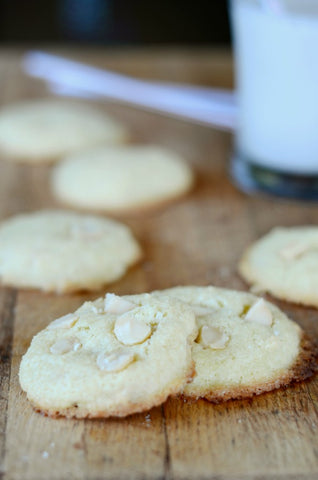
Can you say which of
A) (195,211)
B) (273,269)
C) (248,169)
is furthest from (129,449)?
(248,169)

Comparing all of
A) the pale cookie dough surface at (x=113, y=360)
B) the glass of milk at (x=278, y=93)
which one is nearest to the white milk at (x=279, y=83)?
the glass of milk at (x=278, y=93)

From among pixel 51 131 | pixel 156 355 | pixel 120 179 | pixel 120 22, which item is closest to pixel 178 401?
pixel 156 355

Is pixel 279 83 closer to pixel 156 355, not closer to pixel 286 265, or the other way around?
pixel 286 265

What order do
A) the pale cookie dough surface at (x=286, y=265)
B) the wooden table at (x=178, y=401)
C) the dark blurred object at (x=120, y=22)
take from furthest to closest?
the dark blurred object at (x=120, y=22) → the pale cookie dough surface at (x=286, y=265) → the wooden table at (x=178, y=401)

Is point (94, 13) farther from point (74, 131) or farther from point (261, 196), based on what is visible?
point (261, 196)

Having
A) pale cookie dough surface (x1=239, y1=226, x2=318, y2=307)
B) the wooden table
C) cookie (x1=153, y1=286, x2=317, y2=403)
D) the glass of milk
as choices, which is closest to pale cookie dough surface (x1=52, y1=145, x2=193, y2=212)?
the wooden table

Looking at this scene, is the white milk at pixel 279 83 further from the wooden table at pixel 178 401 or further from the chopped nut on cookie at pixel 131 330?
the chopped nut on cookie at pixel 131 330
